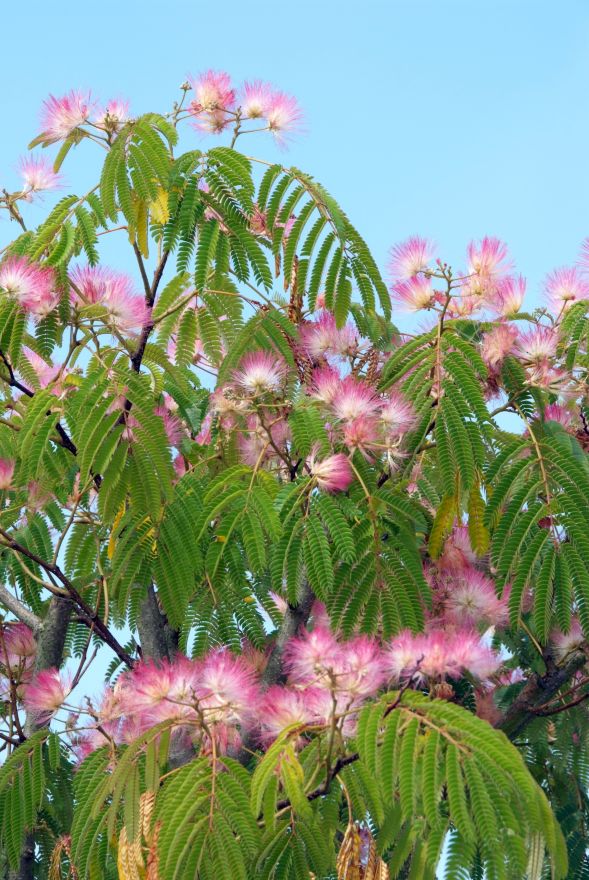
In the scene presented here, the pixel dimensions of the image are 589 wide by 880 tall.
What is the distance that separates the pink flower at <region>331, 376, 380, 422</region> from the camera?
512 centimetres

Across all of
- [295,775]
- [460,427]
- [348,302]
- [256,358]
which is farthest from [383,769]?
[348,302]

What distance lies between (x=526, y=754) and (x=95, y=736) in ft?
6.29

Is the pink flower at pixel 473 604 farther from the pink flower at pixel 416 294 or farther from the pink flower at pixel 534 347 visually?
the pink flower at pixel 416 294

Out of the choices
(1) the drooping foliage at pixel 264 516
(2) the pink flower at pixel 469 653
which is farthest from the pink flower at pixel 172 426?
(2) the pink flower at pixel 469 653

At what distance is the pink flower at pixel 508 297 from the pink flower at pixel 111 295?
60.6 inches

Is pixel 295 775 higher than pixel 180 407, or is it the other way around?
pixel 180 407

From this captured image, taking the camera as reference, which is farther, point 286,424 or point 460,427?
point 286,424

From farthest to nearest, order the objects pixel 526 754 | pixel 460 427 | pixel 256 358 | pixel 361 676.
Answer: pixel 526 754 < pixel 256 358 < pixel 460 427 < pixel 361 676

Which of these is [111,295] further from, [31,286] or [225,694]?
[225,694]

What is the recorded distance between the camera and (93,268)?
210 inches

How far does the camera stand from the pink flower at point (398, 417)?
5059mm

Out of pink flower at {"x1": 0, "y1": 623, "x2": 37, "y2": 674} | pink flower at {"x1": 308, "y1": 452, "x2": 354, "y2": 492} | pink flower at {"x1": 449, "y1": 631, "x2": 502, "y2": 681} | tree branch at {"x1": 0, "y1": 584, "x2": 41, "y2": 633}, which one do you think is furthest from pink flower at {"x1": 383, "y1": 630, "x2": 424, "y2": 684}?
pink flower at {"x1": 0, "y1": 623, "x2": 37, "y2": 674}

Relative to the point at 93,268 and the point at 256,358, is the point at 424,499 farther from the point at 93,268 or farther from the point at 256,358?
the point at 93,268

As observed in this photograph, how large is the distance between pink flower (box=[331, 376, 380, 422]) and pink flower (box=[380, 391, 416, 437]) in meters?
0.07
